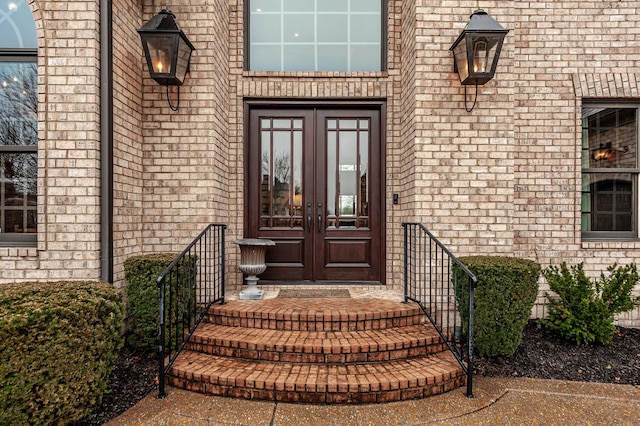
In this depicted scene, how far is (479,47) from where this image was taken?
11.6 ft

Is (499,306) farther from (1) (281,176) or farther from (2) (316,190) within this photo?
(1) (281,176)

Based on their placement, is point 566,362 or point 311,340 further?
point 566,362

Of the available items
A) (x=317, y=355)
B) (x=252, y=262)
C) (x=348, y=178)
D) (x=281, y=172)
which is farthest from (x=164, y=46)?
(x=317, y=355)

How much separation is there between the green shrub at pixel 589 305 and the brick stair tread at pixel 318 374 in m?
1.46

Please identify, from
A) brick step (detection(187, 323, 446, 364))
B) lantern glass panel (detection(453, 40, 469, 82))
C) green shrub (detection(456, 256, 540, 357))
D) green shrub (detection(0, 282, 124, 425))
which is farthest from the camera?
lantern glass panel (detection(453, 40, 469, 82))

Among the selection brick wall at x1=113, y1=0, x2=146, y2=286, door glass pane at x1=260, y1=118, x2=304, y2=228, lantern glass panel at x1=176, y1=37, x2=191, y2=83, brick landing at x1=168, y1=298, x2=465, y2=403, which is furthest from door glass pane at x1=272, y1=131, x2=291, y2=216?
brick wall at x1=113, y1=0, x2=146, y2=286

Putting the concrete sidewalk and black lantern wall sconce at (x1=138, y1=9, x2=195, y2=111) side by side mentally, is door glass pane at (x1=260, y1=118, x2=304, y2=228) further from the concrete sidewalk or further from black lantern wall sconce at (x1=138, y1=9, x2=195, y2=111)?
the concrete sidewalk

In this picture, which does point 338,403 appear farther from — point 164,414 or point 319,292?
point 319,292

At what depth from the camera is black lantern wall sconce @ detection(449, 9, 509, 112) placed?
3449 mm

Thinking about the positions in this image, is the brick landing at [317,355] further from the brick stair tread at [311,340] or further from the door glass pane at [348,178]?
the door glass pane at [348,178]

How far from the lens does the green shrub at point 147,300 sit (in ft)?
10.0

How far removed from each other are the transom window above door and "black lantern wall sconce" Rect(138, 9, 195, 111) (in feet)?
3.46

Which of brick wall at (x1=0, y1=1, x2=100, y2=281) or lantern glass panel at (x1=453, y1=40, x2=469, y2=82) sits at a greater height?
lantern glass panel at (x1=453, y1=40, x2=469, y2=82)

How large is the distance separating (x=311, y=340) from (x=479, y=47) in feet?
10.5
